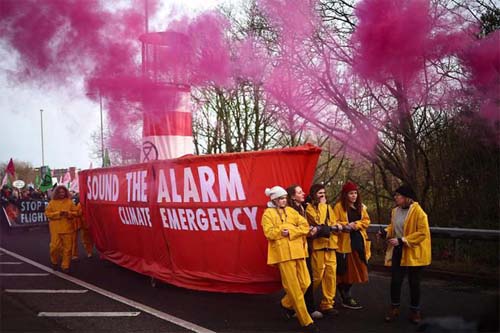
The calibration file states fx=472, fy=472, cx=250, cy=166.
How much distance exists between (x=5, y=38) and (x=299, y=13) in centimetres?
482

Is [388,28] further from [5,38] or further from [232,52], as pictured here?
[5,38]

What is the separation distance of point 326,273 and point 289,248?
3.27 ft

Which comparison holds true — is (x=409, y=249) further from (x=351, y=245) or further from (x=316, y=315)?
(x=316, y=315)

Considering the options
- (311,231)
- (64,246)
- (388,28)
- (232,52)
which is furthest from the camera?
(64,246)

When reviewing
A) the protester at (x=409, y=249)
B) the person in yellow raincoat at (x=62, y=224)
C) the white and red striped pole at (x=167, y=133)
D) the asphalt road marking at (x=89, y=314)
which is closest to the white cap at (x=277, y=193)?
the protester at (x=409, y=249)

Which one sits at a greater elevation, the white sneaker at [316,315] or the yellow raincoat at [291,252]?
the yellow raincoat at [291,252]

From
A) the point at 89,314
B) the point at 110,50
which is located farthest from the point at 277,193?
the point at 110,50

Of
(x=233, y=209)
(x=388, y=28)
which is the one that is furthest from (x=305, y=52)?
(x=233, y=209)

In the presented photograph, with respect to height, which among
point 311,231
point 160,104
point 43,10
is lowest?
point 311,231

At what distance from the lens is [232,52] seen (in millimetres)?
9023

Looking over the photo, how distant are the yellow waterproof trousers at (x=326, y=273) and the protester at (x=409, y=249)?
75 centimetres

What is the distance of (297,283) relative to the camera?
5.83 m

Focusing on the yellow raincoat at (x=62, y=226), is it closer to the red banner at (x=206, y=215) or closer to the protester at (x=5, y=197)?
the red banner at (x=206, y=215)

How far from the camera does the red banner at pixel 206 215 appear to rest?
6777 millimetres
